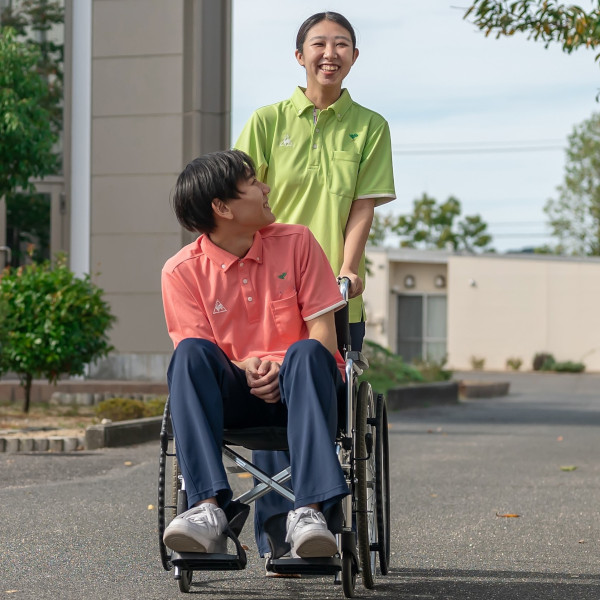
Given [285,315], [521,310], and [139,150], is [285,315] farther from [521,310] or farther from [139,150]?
[521,310]

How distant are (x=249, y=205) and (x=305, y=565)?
130cm

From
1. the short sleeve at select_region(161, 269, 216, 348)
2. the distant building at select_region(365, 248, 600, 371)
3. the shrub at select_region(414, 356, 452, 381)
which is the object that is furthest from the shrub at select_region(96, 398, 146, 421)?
the distant building at select_region(365, 248, 600, 371)

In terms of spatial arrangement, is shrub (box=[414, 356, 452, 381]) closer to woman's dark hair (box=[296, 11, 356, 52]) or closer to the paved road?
the paved road

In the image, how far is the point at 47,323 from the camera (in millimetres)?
11734

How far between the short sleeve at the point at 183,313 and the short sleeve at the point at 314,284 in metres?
0.35

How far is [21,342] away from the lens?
11.8m

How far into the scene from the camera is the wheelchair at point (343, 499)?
150 inches

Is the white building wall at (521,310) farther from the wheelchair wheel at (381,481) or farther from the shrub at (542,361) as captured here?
the wheelchair wheel at (381,481)

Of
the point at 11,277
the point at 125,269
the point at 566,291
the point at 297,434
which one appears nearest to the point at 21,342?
the point at 11,277

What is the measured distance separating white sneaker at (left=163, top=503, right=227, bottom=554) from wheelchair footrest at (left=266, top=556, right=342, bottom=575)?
18cm

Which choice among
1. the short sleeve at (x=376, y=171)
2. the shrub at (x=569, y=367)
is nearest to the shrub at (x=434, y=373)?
the short sleeve at (x=376, y=171)

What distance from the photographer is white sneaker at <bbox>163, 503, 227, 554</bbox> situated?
376 cm

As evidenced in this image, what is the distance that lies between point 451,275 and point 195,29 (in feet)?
91.4

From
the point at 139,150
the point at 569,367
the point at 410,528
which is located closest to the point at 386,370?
the point at 139,150
